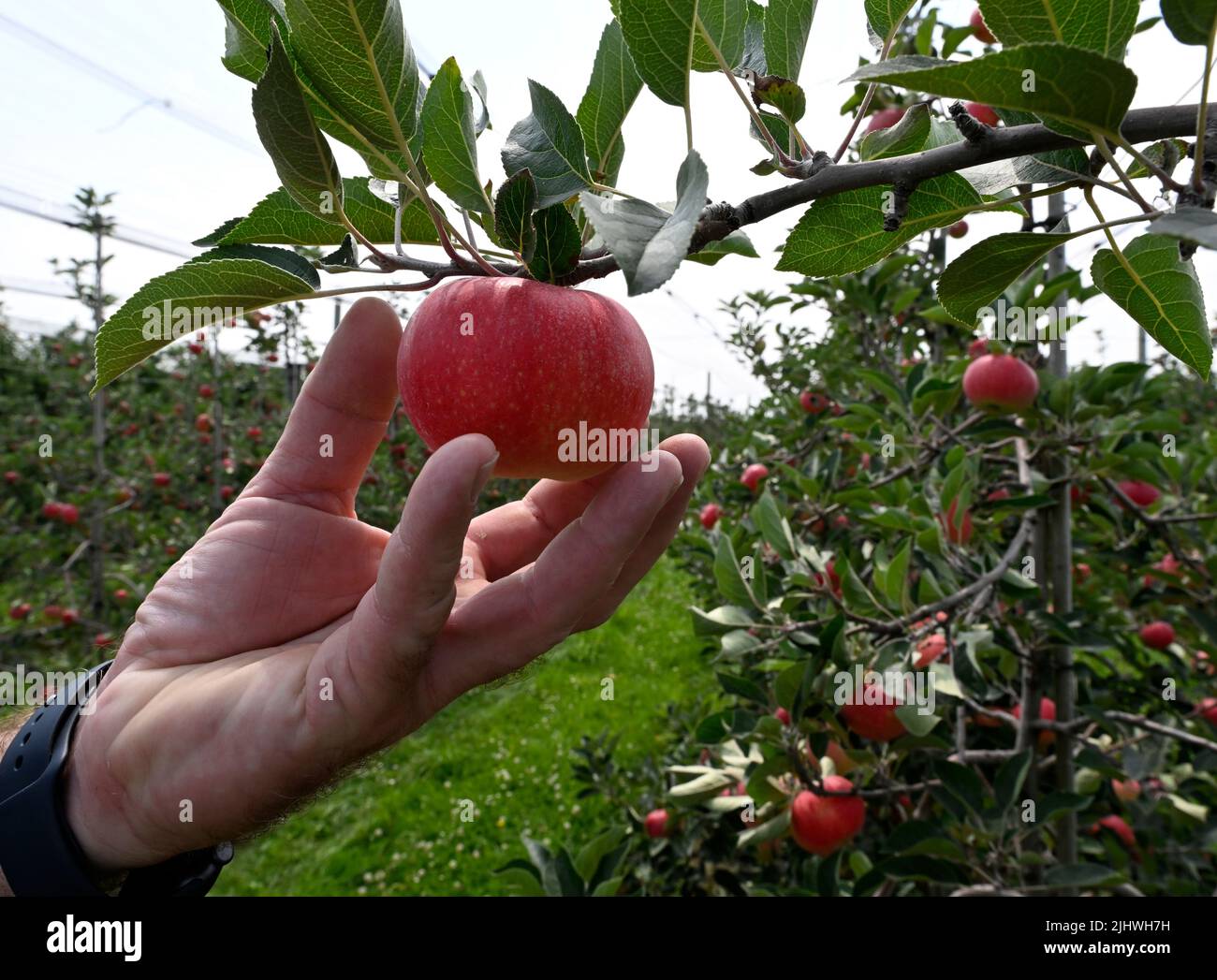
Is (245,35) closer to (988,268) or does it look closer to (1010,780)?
(988,268)

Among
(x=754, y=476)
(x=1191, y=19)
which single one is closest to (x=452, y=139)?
(x=1191, y=19)

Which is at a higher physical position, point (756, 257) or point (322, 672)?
point (756, 257)

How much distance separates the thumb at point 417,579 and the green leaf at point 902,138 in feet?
1.20

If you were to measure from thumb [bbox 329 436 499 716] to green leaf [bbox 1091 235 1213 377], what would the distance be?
470 mm

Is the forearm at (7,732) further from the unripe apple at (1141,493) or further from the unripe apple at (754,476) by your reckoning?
the unripe apple at (1141,493)

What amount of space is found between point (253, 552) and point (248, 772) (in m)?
0.26

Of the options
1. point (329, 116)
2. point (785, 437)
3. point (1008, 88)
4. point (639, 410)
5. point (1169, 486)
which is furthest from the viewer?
point (785, 437)

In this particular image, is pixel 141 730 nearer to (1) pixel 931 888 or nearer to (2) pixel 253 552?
(2) pixel 253 552

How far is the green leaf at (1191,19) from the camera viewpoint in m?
0.39

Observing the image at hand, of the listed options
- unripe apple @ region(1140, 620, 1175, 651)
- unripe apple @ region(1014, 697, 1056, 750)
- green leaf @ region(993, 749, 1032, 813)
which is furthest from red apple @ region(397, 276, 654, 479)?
unripe apple @ region(1140, 620, 1175, 651)

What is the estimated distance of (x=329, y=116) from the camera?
519 mm

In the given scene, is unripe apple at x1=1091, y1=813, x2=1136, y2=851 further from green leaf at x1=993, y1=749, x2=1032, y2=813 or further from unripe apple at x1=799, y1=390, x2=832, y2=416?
unripe apple at x1=799, y1=390, x2=832, y2=416

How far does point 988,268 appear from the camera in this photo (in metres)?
0.54
